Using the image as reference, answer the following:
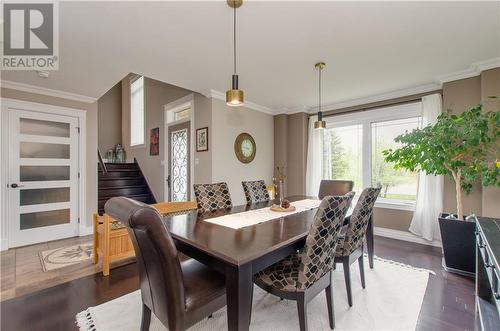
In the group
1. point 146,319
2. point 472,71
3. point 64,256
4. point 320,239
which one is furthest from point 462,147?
point 64,256

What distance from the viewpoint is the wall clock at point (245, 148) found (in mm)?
4379

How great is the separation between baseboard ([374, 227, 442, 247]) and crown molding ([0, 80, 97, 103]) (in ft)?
18.1

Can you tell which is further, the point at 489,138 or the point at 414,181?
the point at 414,181

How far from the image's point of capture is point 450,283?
238 cm

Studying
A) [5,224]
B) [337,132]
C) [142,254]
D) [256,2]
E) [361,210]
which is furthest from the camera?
[337,132]

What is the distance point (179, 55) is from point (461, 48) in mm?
3087

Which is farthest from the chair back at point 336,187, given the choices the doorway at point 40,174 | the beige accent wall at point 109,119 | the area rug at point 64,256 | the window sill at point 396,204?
the beige accent wall at point 109,119

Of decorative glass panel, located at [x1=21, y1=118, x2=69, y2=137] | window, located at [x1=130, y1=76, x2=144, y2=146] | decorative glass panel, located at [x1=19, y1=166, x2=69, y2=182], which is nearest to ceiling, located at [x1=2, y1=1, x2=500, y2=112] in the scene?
decorative glass panel, located at [x1=21, y1=118, x2=69, y2=137]

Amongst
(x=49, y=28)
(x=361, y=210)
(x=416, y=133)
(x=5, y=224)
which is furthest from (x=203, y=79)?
(x=5, y=224)

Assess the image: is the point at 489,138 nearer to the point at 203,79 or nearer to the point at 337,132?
the point at 337,132

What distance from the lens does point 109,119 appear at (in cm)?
697

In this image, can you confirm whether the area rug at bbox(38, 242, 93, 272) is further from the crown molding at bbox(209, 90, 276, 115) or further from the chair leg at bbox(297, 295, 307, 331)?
the crown molding at bbox(209, 90, 276, 115)

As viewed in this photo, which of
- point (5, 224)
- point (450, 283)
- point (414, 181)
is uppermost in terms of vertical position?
point (414, 181)

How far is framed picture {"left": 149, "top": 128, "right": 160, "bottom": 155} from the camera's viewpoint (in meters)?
5.46
